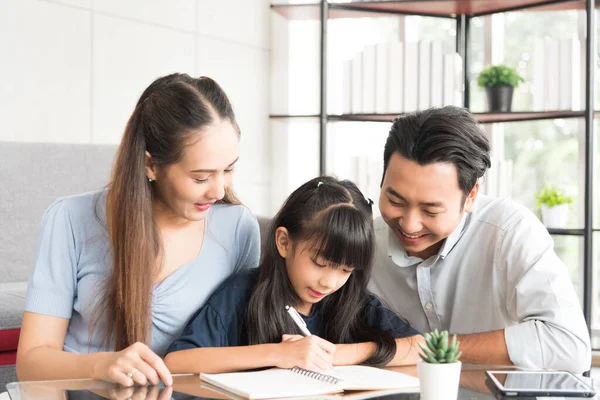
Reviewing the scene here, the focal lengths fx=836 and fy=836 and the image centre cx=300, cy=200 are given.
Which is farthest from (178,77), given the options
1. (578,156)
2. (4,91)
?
(578,156)

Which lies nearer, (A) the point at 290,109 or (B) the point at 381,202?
(B) the point at 381,202

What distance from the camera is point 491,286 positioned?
6.36 ft

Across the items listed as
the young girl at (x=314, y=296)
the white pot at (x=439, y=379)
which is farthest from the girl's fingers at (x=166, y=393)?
the white pot at (x=439, y=379)

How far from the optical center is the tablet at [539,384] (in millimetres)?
1297

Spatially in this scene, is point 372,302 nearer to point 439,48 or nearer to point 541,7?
point 439,48

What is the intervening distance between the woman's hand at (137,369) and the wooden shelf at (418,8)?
2.84 meters

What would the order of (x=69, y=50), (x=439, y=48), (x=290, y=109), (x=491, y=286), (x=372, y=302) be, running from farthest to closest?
1. (x=290, y=109)
2. (x=439, y=48)
3. (x=69, y=50)
4. (x=491, y=286)
5. (x=372, y=302)

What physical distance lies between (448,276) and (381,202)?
0.90 ft

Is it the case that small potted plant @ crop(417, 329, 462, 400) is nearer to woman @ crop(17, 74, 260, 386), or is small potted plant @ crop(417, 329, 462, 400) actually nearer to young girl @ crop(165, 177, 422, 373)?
young girl @ crop(165, 177, 422, 373)

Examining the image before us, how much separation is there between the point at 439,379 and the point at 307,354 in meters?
0.32

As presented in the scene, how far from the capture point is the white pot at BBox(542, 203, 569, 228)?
3674 mm

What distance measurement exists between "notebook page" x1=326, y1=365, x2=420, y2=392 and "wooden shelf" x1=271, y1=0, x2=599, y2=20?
8.95 ft

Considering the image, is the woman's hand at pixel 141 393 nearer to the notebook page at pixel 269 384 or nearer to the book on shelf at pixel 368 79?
the notebook page at pixel 269 384

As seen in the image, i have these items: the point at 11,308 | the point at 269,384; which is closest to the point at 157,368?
the point at 269,384
